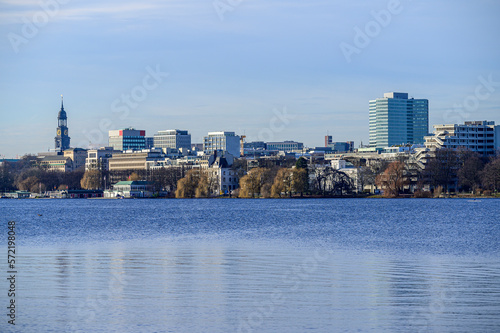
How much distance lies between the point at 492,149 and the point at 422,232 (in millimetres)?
133295

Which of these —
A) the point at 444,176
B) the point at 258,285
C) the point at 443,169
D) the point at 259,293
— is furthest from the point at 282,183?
the point at 259,293

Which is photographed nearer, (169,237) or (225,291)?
(225,291)

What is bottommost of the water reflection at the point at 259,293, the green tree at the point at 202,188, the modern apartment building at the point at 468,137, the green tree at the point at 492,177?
the water reflection at the point at 259,293

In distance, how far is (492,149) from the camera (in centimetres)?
17712

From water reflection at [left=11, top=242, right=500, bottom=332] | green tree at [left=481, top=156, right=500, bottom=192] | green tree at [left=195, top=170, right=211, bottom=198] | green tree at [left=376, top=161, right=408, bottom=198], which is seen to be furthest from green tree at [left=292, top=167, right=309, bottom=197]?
water reflection at [left=11, top=242, right=500, bottom=332]

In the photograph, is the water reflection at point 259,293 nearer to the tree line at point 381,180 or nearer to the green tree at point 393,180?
the tree line at point 381,180

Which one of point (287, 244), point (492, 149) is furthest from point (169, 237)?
point (492, 149)

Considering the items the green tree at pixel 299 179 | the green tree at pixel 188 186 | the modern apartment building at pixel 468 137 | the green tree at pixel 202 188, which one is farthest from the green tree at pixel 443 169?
the green tree at pixel 188 186

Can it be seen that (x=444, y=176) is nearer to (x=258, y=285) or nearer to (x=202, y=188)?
(x=202, y=188)

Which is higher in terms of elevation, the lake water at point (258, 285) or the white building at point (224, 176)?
the white building at point (224, 176)

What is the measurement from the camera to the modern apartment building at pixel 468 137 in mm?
171113

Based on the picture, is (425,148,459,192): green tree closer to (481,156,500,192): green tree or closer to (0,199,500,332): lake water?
(481,156,500,192): green tree

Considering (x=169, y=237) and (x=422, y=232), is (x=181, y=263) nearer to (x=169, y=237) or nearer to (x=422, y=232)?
(x=169, y=237)

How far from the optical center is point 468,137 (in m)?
176
